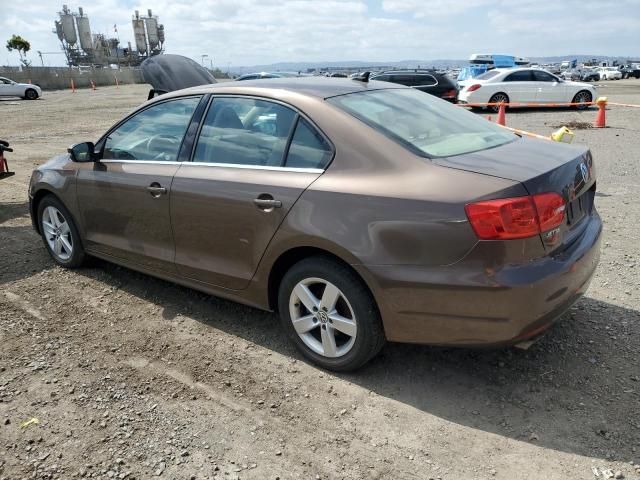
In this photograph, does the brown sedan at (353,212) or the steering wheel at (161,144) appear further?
the steering wheel at (161,144)

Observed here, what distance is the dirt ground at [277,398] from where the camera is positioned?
2496 mm

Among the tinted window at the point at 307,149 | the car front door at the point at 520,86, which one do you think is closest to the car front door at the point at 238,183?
the tinted window at the point at 307,149

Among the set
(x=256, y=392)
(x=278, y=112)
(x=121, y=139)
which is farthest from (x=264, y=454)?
(x=121, y=139)

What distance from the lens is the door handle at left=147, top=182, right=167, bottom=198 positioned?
368 cm

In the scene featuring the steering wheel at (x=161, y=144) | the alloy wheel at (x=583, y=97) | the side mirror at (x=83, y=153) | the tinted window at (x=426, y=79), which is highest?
the steering wheel at (x=161, y=144)

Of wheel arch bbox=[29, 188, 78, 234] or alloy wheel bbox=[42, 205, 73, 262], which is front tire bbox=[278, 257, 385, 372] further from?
alloy wheel bbox=[42, 205, 73, 262]

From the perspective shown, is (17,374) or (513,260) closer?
(513,260)

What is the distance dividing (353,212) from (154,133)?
195 cm

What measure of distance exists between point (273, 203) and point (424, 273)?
98cm

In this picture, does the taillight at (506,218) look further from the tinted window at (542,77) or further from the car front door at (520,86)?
the tinted window at (542,77)

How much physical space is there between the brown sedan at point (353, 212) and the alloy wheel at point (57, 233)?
2.61 ft

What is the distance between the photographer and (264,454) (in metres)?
2.56

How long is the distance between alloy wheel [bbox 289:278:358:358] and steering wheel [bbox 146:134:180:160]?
4.72 ft

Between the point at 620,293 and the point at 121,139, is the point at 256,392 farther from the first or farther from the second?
the point at 620,293
